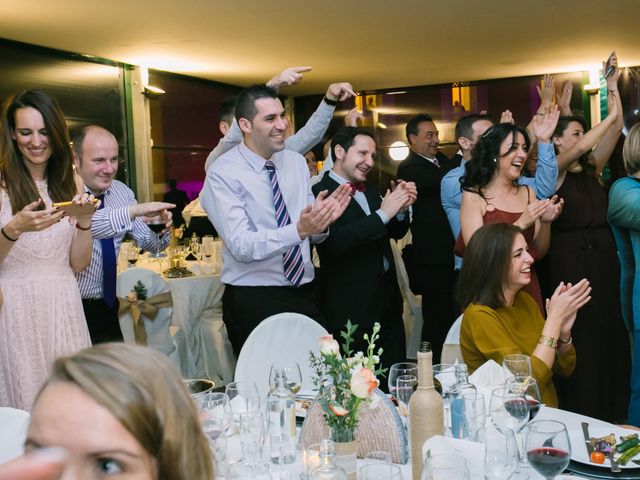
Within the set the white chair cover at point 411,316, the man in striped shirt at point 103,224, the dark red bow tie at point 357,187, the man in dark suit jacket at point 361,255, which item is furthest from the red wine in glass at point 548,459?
the white chair cover at point 411,316

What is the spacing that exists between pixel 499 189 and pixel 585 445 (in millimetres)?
2135

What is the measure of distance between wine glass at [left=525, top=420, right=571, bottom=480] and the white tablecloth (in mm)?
3852

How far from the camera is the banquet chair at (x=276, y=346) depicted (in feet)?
9.27

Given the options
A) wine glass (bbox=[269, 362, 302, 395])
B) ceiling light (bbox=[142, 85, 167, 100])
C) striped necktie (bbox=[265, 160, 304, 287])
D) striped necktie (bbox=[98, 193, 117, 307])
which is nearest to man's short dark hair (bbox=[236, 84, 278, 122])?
striped necktie (bbox=[265, 160, 304, 287])

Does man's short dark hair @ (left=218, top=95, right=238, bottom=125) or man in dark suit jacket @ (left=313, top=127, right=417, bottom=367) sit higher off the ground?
man's short dark hair @ (left=218, top=95, right=238, bottom=125)

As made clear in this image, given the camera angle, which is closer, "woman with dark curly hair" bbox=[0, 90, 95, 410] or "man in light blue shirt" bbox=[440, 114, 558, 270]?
"woman with dark curly hair" bbox=[0, 90, 95, 410]

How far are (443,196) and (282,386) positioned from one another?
256 cm

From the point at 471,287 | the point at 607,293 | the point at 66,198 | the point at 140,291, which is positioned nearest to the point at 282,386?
the point at 471,287

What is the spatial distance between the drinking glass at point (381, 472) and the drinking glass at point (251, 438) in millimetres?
375

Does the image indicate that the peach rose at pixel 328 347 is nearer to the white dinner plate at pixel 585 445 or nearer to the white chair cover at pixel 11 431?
the white dinner plate at pixel 585 445

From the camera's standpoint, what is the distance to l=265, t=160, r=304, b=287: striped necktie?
3586 millimetres

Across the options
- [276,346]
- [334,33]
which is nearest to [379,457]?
[276,346]

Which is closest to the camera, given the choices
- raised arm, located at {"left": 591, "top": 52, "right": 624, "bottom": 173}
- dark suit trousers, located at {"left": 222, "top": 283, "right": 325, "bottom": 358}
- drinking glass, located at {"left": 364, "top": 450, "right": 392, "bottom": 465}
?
drinking glass, located at {"left": 364, "top": 450, "right": 392, "bottom": 465}

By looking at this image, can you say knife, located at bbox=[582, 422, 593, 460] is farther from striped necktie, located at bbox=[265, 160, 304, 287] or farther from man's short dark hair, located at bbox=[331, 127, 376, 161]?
man's short dark hair, located at bbox=[331, 127, 376, 161]
